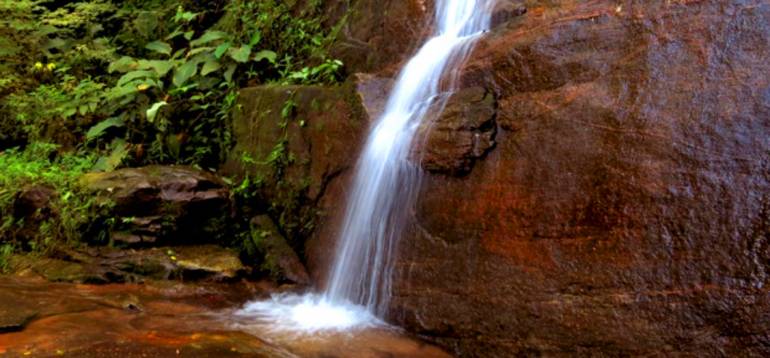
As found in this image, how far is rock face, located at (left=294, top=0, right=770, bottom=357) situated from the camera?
2705mm

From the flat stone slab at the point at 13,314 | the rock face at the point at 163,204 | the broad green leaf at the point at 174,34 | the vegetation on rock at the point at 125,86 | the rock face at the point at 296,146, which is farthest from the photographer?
the broad green leaf at the point at 174,34

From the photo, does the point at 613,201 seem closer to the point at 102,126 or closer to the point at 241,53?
the point at 241,53

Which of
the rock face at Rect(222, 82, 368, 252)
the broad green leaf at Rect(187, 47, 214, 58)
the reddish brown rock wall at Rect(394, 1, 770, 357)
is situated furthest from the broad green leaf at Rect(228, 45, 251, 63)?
the reddish brown rock wall at Rect(394, 1, 770, 357)

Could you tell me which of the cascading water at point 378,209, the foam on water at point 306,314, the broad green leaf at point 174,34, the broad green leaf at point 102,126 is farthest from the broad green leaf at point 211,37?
the foam on water at point 306,314

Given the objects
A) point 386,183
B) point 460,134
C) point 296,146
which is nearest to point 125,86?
point 296,146

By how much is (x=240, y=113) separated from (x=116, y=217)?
169 cm

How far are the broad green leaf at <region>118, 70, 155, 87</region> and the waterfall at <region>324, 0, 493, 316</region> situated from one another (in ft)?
12.7

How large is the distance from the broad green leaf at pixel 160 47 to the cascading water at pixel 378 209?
432cm

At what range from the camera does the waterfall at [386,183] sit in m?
4.02

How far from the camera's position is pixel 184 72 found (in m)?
6.74

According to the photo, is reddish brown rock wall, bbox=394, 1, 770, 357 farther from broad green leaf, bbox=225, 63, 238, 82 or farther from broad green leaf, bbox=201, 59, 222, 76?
broad green leaf, bbox=201, 59, 222, 76

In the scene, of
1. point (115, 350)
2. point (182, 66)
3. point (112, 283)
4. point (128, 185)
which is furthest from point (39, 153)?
point (115, 350)

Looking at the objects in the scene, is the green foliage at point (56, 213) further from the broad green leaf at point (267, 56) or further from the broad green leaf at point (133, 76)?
the broad green leaf at point (267, 56)

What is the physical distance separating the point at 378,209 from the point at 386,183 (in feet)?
0.68
